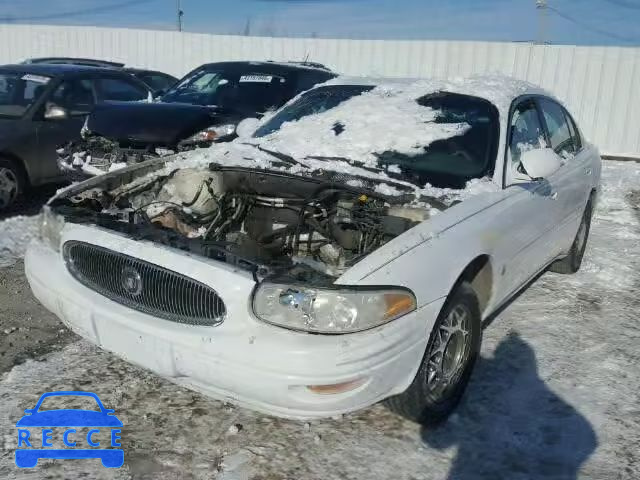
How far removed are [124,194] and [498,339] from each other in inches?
97.6

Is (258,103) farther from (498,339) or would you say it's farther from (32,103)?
(498,339)

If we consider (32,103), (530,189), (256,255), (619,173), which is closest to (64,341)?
(256,255)

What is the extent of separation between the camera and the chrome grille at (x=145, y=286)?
2.58m

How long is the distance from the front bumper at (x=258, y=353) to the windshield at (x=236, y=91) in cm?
453

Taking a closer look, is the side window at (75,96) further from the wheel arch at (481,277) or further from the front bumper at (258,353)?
the wheel arch at (481,277)

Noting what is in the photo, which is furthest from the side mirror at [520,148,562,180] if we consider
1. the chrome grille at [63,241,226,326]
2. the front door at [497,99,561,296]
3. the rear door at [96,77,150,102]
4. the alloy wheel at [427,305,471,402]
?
the rear door at [96,77,150,102]

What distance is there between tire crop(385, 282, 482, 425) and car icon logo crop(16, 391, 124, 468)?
1.27 meters

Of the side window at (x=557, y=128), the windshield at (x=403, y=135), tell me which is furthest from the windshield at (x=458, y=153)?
the side window at (x=557, y=128)

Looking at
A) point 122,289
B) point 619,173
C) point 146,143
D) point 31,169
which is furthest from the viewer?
point 619,173

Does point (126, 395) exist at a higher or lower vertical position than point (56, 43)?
lower

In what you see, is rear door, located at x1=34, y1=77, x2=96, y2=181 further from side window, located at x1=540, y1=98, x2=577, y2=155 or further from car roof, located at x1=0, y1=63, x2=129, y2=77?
side window, located at x1=540, y1=98, x2=577, y2=155

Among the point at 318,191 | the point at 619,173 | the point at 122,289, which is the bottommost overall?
the point at 619,173

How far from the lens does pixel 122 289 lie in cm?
286

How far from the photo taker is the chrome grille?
8.48ft
